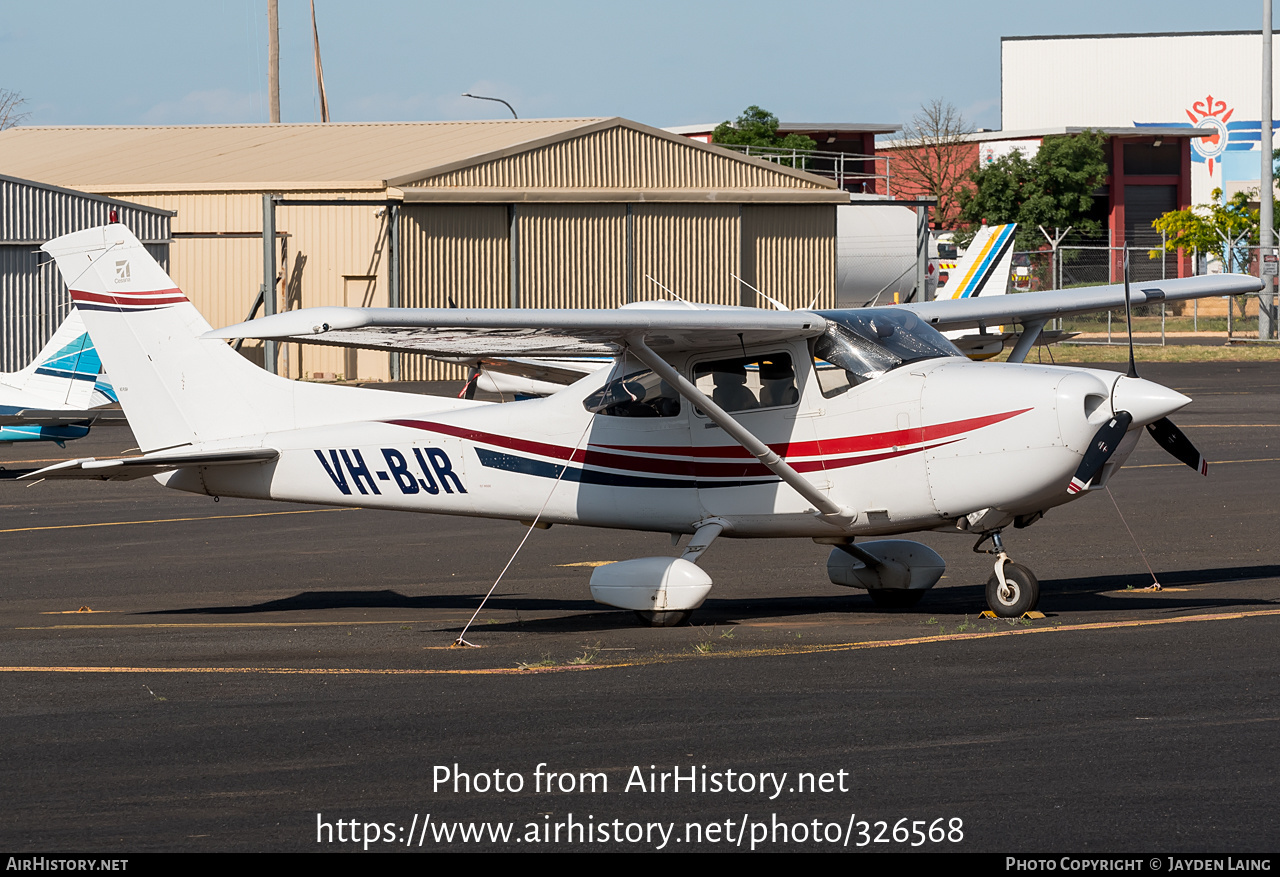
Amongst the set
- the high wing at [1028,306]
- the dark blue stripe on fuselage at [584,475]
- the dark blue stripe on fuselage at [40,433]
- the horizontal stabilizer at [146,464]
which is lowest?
the dark blue stripe on fuselage at [40,433]

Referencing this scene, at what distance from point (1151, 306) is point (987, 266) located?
40.7ft

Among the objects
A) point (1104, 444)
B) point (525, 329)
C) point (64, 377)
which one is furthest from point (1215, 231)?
point (525, 329)

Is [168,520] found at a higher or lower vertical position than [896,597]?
lower

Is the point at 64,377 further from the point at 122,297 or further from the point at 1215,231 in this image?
the point at 1215,231

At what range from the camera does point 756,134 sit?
268 feet

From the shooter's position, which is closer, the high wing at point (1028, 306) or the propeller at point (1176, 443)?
the propeller at point (1176, 443)

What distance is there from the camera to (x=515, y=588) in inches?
486

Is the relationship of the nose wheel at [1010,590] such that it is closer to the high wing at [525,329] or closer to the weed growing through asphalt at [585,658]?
the high wing at [525,329]

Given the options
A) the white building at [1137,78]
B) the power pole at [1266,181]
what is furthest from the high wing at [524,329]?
the white building at [1137,78]

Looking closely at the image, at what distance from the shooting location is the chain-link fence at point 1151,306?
47.4 metres

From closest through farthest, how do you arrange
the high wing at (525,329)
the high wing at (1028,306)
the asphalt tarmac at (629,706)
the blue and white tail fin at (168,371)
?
1. the asphalt tarmac at (629,706)
2. the high wing at (525,329)
3. the blue and white tail fin at (168,371)
4. the high wing at (1028,306)

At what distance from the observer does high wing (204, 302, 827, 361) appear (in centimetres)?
838

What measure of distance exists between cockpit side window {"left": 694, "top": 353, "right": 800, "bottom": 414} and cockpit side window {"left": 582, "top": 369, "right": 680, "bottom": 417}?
28 centimetres

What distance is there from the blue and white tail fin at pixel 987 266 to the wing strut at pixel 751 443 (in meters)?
19.6
